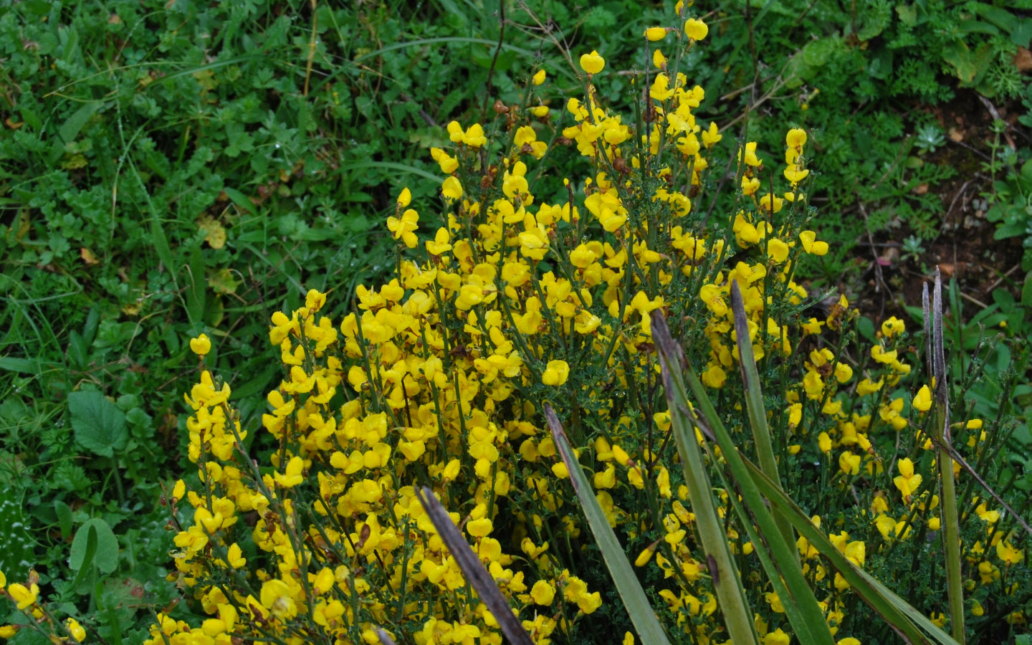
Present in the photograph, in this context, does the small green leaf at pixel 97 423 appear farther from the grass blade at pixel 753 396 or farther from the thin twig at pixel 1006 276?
the thin twig at pixel 1006 276

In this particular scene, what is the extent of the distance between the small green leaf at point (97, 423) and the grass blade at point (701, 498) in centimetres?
173

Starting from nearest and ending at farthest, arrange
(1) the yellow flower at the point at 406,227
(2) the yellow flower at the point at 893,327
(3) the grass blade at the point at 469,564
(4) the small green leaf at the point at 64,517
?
(3) the grass blade at the point at 469,564 < (1) the yellow flower at the point at 406,227 < (2) the yellow flower at the point at 893,327 < (4) the small green leaf at the point at 64,517

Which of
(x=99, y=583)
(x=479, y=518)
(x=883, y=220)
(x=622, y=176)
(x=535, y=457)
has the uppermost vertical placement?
(x=622, y=176)

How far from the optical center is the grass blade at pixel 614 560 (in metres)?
1.32

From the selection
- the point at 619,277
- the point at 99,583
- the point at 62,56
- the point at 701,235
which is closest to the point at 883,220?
the point at 701,235

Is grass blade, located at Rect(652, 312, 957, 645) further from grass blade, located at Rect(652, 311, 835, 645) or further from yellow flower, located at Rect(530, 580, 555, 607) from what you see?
yellow flower, located at Rect(530, 580, 555, 607)

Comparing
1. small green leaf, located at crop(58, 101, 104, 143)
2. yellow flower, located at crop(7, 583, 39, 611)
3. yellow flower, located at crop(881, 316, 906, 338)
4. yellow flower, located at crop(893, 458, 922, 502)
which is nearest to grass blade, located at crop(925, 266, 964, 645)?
yellow flower, located at crop(893, 458, 922, 502)

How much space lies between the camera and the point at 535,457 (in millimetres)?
1785

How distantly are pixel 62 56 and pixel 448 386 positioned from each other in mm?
2179

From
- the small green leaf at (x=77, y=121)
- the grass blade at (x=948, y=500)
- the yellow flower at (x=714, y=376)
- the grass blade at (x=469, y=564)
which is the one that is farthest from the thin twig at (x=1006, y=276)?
the small green leaf at (x=77, y=121)

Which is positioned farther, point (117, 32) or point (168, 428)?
point (117, 32)

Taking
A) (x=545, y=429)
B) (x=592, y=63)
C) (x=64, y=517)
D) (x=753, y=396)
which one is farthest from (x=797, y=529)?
(x=64, y=517)

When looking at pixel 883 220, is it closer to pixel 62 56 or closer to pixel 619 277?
pixel 619 277

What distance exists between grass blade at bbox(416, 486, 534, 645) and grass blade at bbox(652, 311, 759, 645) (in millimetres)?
312
